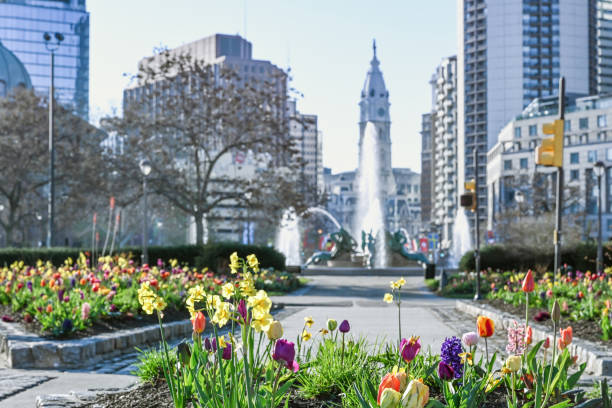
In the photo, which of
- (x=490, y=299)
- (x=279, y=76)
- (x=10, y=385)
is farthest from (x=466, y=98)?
(x=10, y=385)

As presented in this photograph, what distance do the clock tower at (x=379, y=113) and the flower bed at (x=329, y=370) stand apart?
14699cm

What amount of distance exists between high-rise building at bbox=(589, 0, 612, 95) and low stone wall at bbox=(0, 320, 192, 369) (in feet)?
416

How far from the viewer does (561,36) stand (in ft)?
425

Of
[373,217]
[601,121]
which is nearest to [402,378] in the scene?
[373,217]

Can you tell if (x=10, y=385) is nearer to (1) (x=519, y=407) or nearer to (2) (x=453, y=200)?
(1) (x=519, y=407)

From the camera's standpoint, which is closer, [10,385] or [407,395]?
[407,395]

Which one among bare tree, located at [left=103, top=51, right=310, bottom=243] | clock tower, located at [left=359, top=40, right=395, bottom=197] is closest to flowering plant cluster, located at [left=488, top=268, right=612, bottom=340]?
bare tree, located at [left=103, top=51, right=310, bottom=243]

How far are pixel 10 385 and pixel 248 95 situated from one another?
1112 inches

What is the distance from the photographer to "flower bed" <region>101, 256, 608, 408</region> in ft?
12.4

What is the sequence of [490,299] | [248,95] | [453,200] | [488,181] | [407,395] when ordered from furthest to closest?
1. [453,200]
2. [488,181]
3. [248,95]
4. [490,299]
5. [407,395]

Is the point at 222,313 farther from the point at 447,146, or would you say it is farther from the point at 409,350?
the point at 447,146

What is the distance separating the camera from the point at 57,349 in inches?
362

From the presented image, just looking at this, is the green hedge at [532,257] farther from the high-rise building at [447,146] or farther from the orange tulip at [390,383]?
the high-rise building at [447,146]

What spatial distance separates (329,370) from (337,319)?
10603 mm
